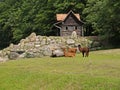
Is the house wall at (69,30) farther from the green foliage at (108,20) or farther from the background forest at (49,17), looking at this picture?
the green foliage at (108,20)

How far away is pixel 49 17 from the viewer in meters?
78.9

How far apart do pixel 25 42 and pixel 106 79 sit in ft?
90.9

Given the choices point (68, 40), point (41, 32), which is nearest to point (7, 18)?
point (41, 32)

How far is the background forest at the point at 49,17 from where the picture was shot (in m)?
50.1

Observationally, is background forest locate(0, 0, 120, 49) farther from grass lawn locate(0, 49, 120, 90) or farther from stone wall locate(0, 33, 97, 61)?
grass lawn locate(0, 49, 120, 90)

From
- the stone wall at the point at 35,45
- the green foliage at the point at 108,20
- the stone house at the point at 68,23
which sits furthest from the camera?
the stone house at the point at 68,23

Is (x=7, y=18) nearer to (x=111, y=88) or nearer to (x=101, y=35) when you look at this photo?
(x=101, y=35)

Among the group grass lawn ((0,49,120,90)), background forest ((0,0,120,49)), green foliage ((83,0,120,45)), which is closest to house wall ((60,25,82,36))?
background forest ((0,0,120,49))

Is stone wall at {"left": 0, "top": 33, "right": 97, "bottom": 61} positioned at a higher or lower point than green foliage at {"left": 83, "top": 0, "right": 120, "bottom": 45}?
lower

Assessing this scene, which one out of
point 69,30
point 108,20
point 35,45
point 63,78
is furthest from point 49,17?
point 63,78

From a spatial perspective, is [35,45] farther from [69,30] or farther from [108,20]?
[69,30]

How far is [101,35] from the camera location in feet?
169

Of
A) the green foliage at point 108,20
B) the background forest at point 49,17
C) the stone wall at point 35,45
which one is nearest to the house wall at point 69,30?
the background forest at point 49,17

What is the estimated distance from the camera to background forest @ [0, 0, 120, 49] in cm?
5009
